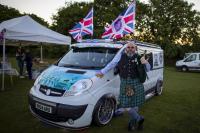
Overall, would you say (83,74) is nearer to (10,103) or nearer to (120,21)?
(10,103)

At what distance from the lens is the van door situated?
2256 centimetres

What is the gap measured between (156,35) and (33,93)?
1323 inches

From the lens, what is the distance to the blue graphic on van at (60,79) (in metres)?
4.71

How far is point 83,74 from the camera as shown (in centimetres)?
498

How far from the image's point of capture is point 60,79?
Answer: 4828 millimetres

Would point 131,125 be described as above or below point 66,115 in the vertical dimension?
below

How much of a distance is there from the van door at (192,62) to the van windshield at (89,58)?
63.0 ft

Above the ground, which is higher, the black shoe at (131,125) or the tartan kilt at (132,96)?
the tartan kilt at (132,96)

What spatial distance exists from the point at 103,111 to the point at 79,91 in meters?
0.93

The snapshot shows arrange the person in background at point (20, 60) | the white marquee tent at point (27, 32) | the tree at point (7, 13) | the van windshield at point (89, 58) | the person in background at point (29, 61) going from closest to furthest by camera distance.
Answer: the van windshield at point (89, 58)
the white marquee tent at point (27, 32)
the person in background at point (29, 61)
the person in background at point (20, 60)
the tree at point (7, 13)

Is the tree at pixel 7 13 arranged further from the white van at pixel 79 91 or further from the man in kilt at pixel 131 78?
the man in kilt at pixel 131 78

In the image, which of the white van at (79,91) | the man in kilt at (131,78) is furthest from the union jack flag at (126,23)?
the man in kilt at (131,78)

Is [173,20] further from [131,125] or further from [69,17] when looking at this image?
[131,125]

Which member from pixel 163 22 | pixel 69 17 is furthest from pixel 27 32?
pixel 69 17
